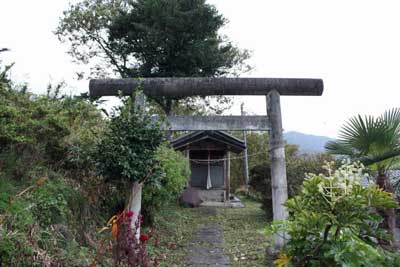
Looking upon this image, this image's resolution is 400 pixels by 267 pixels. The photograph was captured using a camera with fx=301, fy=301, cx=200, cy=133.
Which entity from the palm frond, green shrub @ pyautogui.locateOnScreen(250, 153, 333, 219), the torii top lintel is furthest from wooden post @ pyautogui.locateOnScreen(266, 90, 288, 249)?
green shrub @ pyautogui.locateOnScreen(250, 153, 333, 219)

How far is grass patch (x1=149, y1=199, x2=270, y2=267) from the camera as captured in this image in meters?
5.23

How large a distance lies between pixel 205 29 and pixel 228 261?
1014 cm

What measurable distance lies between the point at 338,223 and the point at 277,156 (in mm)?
3210

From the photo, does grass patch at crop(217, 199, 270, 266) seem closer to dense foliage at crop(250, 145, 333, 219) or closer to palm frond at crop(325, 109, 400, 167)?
dense foliage at crop(250, 145, 333, 219)

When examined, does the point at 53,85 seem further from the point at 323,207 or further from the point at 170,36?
the point at 170,36

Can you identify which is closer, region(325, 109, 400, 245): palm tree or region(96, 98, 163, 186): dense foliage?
region(325, 109, 400, 245): palm tree

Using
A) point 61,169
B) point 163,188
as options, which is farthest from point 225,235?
point 61,169

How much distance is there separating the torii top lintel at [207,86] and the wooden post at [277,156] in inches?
9.2

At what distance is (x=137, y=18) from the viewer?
12.8 m

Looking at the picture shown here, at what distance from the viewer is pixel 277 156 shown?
17.3ft

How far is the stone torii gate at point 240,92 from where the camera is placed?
521cm

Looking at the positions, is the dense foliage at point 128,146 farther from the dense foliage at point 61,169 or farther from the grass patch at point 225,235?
the grass patch at point 225,235

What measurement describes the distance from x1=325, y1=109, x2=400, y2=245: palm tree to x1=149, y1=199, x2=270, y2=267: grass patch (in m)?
1.66

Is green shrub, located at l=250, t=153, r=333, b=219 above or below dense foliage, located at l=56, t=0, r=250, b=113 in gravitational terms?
below
